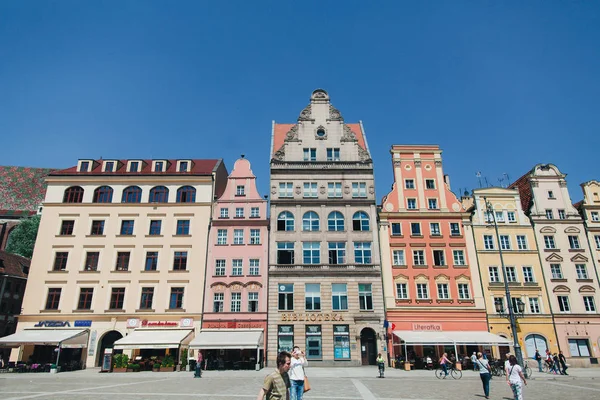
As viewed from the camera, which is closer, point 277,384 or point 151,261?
point 277,384

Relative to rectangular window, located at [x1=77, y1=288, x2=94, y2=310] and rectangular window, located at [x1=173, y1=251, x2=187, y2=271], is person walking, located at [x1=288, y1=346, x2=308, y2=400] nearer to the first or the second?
rectangular window, located at [x1=173, y1=251, x2=187, y2=271]

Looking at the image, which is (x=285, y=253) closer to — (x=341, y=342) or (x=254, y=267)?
(x=254, y=267)

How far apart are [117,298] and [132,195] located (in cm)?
1057

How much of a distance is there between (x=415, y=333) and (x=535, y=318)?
11910mm

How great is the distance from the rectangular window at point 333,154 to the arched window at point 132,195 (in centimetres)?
2020

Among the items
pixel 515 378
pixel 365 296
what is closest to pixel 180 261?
pixel 365 296

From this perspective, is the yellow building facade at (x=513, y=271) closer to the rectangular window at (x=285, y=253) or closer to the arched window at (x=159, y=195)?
the rectangular window at (x=285, y=253)

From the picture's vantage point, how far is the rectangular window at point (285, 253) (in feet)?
132

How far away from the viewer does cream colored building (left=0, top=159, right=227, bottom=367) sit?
37.4 metres

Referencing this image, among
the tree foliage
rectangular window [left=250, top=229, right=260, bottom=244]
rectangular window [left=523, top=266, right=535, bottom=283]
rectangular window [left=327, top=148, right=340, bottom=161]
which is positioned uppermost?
rectangular window [left=327, top=148, right=340, bottom=161]

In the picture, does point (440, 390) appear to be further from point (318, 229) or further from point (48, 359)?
point (48, 359)

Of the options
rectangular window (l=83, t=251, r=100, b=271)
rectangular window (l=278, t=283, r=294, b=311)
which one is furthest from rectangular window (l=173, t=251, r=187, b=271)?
rectangular window (l=278, t=283, r=294, b=311)

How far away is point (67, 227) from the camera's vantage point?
41.9 m

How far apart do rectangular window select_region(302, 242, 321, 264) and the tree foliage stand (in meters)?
40.1
